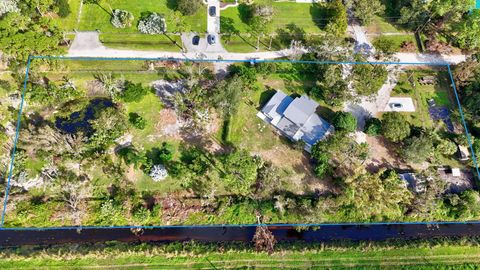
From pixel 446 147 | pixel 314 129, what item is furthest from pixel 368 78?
pixel 446 147

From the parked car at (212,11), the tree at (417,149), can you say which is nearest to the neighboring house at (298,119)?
the tree at (417,149)

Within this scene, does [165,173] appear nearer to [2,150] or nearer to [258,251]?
[258,251]

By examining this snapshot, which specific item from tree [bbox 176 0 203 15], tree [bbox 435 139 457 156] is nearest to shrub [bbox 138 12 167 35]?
tree [bbox 176 0 203 15]

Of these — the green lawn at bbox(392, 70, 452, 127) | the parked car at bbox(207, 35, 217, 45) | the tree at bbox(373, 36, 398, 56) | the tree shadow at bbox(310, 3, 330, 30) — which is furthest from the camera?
the tree shadow at bbox(310, 3, 330, 30)

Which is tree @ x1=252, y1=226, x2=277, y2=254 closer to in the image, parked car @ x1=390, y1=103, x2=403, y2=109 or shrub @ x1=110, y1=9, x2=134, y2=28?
parked car @ x1=390, y1=103, x2=403, y2=109

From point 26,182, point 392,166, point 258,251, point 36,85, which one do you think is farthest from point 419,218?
point 36,85

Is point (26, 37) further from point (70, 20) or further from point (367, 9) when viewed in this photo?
A: point (367, 9)
